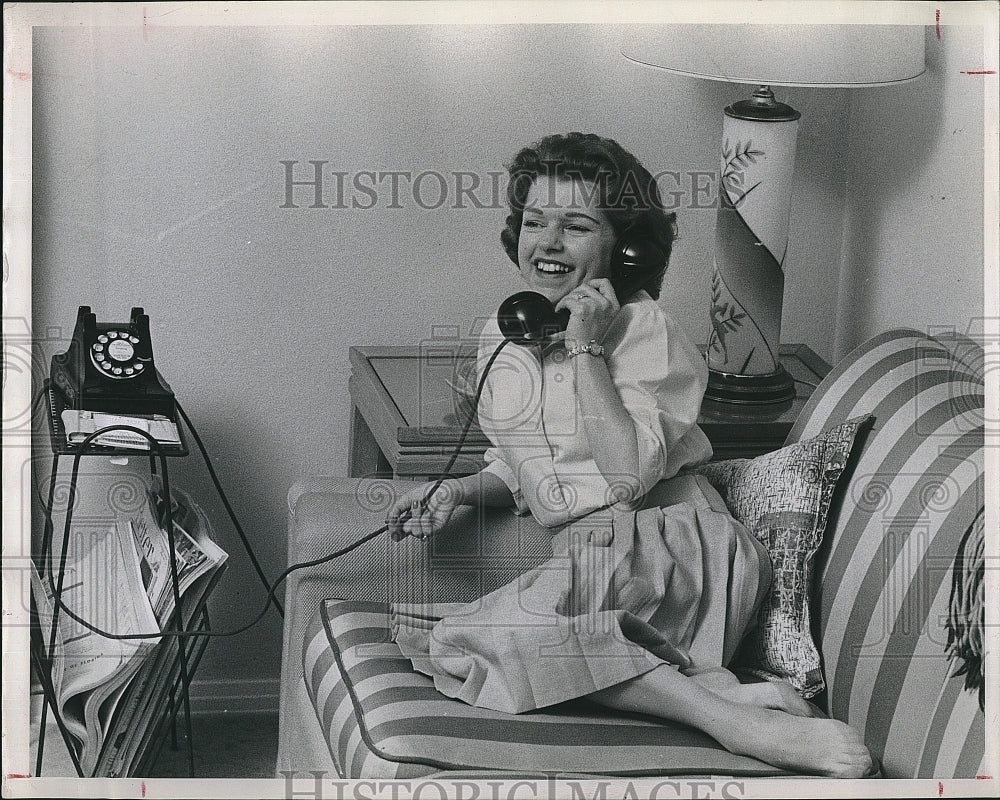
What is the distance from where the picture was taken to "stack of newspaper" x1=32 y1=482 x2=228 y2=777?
1.40 meters

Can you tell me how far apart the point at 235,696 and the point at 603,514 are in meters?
0.59

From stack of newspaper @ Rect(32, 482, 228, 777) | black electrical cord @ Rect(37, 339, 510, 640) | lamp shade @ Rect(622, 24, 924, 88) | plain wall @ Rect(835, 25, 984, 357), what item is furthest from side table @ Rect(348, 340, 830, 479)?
lamp shade @ Rect(622, 24, 924, 88)

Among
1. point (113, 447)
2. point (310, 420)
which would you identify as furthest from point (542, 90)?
point (113, 447)

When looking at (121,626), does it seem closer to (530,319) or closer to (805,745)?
(530,319)

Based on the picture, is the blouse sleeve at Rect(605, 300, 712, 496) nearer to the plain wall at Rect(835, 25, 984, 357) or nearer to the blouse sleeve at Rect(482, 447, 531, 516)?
the blouse sleeve at Rect(482, 447, 531, 516)

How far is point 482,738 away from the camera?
3.78ft

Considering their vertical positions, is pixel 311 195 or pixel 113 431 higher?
pixel 311 195

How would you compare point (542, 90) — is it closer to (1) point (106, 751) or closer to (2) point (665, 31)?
(2) point (665, 31)

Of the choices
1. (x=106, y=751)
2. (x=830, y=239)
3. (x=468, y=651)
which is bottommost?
(x=106, y=751)

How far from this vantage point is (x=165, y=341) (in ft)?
4.97

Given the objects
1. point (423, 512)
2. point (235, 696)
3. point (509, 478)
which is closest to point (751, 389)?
point (509, 478)

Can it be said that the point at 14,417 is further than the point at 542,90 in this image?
No

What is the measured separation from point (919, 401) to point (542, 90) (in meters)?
0.58

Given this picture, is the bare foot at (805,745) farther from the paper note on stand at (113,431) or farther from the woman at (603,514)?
the paper note on stand at (113,431)
